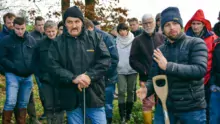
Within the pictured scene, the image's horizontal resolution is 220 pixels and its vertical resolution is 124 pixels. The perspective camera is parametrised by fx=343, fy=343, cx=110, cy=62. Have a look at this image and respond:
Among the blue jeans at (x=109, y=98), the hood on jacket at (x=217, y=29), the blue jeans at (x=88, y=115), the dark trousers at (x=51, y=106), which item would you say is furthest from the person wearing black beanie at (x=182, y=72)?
the blue jeans at (x=109, y=98)

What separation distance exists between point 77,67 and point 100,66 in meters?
0.31

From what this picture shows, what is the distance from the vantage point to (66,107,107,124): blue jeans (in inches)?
181

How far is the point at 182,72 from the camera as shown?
3732 mm

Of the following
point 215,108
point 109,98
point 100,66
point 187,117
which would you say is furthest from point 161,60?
point 109,98

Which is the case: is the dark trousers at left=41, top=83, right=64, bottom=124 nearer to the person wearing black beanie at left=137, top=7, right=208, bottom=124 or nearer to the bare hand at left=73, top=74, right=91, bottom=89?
the bare hand at left=73, top=74, right=91, bottom=89

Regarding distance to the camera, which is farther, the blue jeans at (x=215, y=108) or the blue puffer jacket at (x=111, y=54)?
the blue puffer jacket at (x=111, y=54)

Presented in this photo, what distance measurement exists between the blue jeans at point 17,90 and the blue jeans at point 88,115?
2384 mm

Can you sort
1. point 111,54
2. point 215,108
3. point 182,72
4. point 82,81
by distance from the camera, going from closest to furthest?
point 182,72
point 82,81
point 215,108
point 111,54

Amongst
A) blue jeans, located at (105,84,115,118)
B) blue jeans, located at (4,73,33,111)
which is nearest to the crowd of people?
blue jeans, located at (4,73,33,111)

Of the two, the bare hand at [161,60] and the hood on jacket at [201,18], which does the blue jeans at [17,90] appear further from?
the bare hand at [161,60]

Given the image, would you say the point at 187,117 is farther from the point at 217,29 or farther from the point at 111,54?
the point at 111,54

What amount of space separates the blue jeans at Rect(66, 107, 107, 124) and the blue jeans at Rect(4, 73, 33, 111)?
2.38 metres

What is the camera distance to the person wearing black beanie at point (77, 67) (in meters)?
4.51

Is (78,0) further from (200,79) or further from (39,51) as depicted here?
(200,79)
